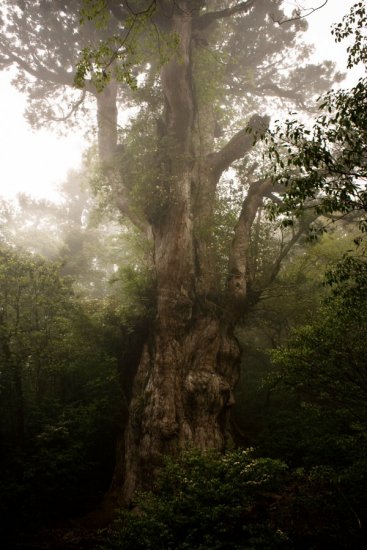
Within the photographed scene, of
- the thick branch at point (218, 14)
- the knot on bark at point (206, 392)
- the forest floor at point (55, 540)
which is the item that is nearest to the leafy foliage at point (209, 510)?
the forest floor at point (55, 540)

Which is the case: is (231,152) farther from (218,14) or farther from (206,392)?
(206,392)

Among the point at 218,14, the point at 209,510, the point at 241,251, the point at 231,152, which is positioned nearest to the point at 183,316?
the point at 241,251

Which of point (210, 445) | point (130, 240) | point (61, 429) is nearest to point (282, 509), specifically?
point (210, 445)

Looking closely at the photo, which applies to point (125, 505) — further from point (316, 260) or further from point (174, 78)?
point (174, 78)

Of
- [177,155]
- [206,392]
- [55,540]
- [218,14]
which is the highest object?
[218,14]

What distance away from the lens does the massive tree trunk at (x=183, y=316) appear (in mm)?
8492

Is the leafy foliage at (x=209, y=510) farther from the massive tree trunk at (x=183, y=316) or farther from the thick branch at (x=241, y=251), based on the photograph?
the thick branch at (x=241, y=251)

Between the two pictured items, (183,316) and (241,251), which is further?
(241,251)

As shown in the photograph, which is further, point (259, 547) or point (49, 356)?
point (49, 356)

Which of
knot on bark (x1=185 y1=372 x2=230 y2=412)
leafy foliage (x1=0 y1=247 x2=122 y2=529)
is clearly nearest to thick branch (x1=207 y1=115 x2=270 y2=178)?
leafy foliage (x1=0 y1=247 x2=122 y2=529)

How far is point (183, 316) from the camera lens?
10.3 meters

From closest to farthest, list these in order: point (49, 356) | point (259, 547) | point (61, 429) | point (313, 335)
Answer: point (259, 547), point (313, 335), point (61, 429), point (49, 356)

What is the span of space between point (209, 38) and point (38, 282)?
533 inches

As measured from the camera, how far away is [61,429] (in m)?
8.87
